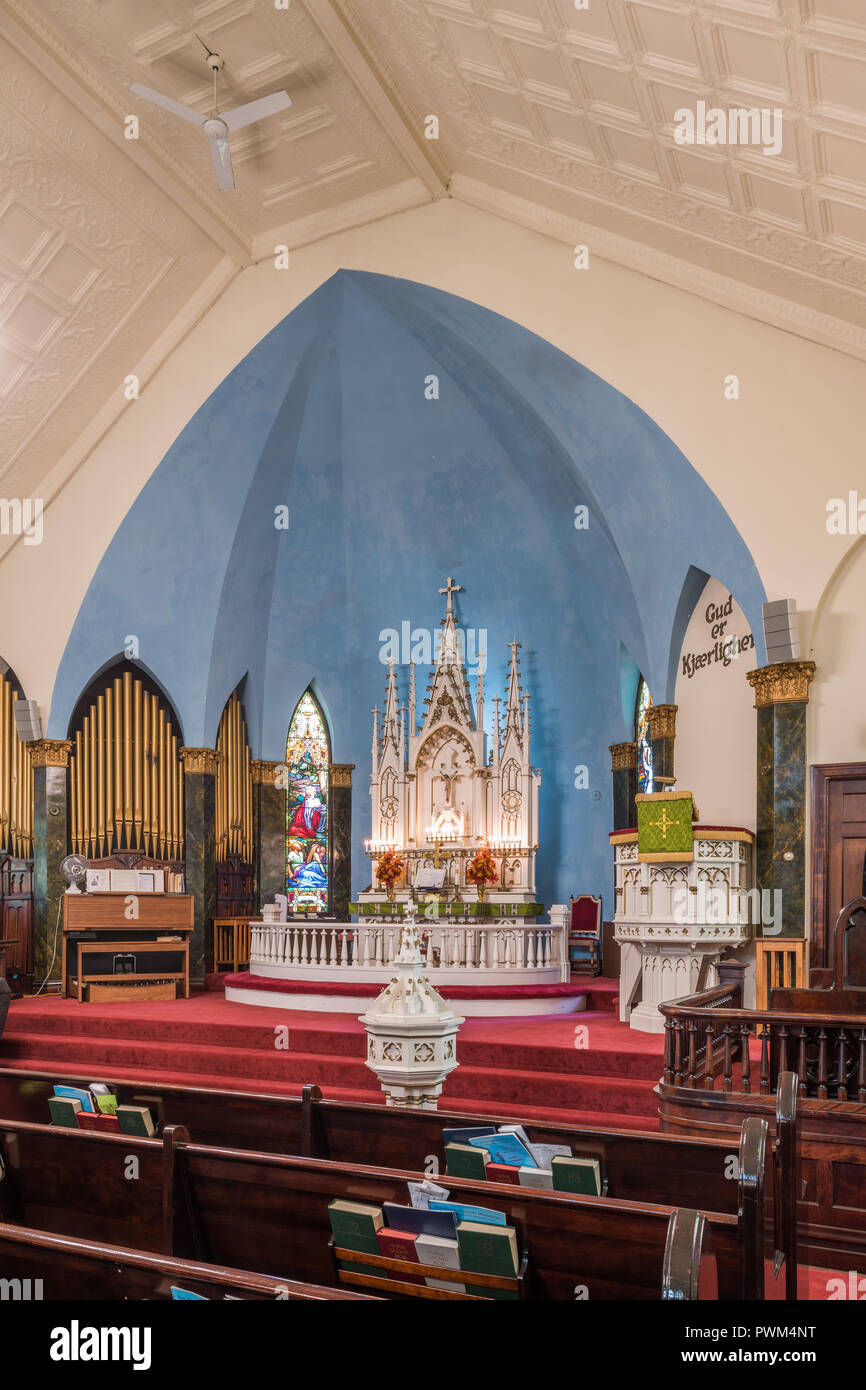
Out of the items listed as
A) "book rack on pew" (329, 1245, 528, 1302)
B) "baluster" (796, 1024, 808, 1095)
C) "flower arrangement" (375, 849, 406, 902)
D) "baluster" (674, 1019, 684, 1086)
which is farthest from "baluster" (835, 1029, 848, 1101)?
"flower arrangement" (375, 849, 406, 902)

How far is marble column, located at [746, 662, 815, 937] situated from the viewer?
8508mm

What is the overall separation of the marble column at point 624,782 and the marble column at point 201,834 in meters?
5.10

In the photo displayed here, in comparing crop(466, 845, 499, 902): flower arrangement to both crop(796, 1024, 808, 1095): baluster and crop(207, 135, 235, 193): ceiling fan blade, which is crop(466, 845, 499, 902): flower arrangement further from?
crop(207, 135, 235, 193): ceiling fan blade

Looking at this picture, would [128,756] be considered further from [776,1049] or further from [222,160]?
[776,1049]

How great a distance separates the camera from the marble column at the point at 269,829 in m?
14.6

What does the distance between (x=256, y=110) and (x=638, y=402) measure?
3965 mm

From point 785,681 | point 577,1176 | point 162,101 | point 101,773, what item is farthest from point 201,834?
point 577,1176

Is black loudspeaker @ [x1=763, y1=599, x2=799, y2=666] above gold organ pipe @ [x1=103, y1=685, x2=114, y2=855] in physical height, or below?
above

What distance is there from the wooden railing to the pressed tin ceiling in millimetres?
5284

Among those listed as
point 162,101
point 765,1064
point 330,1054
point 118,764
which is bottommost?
point 330,1054

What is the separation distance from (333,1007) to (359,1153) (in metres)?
6.02

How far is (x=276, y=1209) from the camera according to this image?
3.34m
